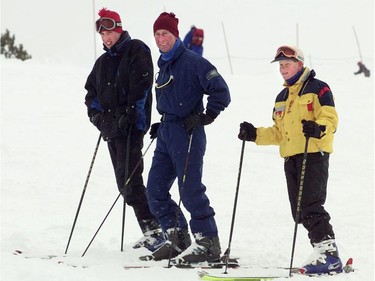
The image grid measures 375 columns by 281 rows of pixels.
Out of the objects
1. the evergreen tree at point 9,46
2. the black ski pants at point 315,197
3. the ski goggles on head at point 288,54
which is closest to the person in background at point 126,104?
the ski goggles on head at point 288,54

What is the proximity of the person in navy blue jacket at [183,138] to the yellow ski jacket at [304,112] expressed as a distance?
501mm

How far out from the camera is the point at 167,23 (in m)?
5.68

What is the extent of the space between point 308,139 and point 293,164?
37 cm

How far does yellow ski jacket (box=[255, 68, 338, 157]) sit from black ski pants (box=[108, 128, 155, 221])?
1328 millimetres

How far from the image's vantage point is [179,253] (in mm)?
5730

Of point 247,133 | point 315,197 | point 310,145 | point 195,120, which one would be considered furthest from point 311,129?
point 195,120

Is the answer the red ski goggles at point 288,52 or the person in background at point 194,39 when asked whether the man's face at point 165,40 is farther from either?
the person in background at point 194,39

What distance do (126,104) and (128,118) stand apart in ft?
0.74

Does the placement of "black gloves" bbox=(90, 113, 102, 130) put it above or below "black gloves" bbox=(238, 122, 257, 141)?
above

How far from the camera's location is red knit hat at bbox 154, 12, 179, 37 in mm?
5680

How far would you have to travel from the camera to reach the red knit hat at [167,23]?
568 centimetres

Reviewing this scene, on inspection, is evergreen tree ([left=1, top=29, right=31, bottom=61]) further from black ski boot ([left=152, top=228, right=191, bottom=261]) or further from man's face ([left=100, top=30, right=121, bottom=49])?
black ski boot ([left=152, top=228, right=191, bottom=261])

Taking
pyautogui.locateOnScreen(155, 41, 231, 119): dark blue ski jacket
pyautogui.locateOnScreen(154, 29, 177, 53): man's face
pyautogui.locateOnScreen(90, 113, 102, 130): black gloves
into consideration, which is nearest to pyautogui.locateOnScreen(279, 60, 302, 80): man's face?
pyautogui.locateOnScreen(155, 41, 231, 119): dark blue ski jacket

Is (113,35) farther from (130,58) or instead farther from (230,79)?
(230,79)
